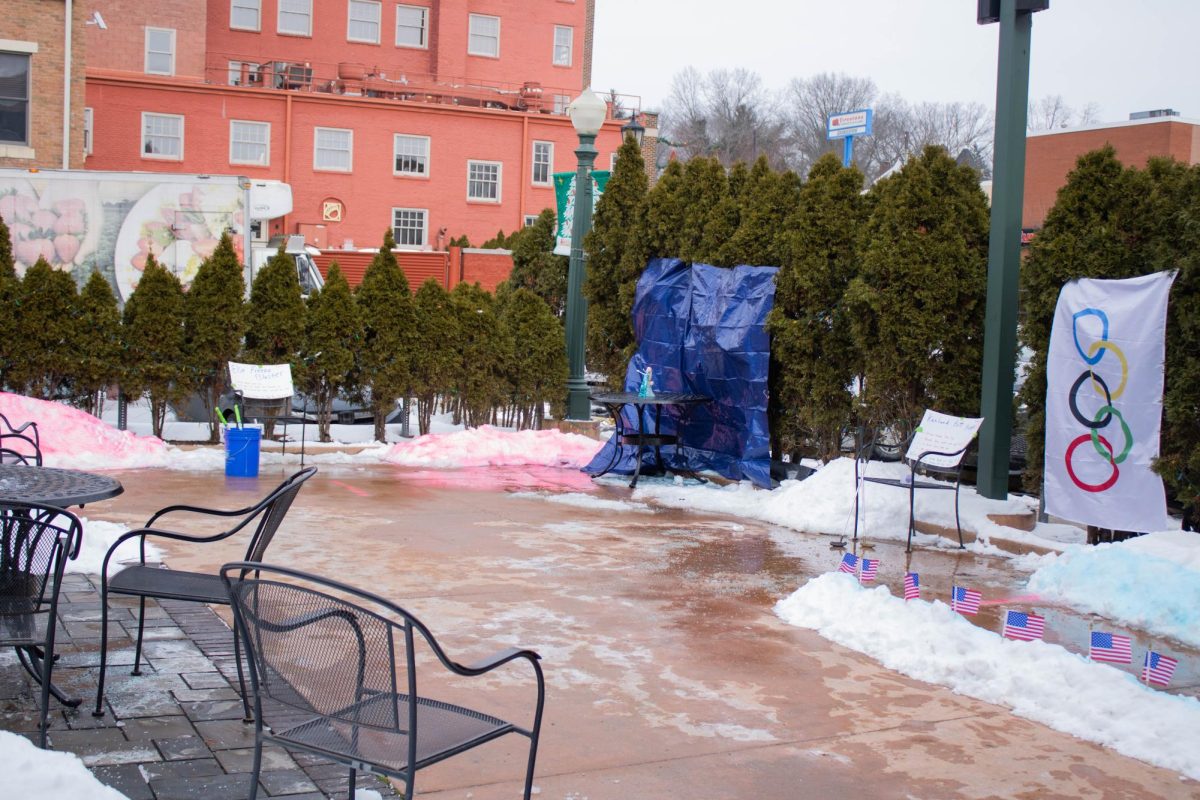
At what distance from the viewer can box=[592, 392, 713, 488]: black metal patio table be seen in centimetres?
1141

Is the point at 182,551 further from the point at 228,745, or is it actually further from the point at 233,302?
the point at 233,302

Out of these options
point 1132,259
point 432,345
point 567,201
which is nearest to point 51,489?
point 1132,259

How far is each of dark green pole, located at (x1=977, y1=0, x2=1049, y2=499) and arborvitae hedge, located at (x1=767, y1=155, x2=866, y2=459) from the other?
1.52m

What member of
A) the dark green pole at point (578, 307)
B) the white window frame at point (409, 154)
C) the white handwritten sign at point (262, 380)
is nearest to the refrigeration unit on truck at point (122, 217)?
the white handwritten sign at point (262, 380)

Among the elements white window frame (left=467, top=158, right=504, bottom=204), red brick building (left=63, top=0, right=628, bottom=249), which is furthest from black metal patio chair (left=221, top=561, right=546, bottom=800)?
white window frame (left=467, top=158, right=504, bottom=204)

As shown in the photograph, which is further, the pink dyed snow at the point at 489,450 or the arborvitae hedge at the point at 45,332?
the pink dyed snow at the point at 489,450

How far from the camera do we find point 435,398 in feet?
48.8

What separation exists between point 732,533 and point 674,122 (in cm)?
5612

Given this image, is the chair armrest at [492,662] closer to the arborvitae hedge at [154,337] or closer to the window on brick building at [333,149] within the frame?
the arborvitae hedge at [154,337]

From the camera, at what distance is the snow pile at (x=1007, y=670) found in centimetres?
468

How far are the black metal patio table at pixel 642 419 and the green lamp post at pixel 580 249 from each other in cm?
232

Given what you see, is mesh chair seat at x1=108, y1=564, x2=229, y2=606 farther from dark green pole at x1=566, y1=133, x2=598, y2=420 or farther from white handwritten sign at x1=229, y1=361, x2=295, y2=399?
dark green pole at x1=566, y1=133, x2=598, y2=420

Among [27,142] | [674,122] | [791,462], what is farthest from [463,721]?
[674,122]

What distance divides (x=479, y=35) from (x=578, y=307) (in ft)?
92.4
